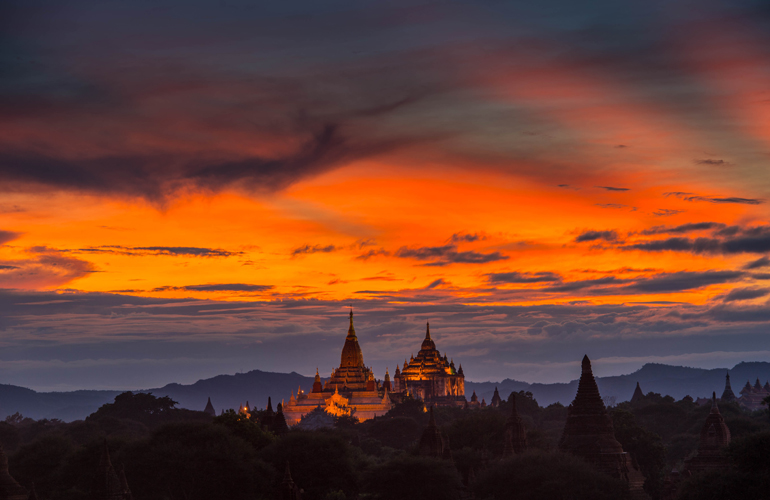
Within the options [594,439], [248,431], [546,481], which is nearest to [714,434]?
[594,439]

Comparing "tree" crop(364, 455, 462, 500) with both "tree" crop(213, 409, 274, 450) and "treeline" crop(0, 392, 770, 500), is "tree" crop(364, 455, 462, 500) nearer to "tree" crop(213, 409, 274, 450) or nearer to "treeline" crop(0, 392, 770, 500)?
"treeline" crop(0, 392, 770, 500)

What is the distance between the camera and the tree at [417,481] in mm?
72812

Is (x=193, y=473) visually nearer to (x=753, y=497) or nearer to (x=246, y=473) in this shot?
(x=246, y=473)

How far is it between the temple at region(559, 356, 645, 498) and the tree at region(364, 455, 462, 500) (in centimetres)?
819

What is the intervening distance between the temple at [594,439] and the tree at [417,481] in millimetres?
8191

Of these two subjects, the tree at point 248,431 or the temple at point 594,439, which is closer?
the temple at point 594,439

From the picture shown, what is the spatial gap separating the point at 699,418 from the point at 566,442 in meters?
103

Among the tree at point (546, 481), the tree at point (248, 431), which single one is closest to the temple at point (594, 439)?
the tree at point (546, 481)

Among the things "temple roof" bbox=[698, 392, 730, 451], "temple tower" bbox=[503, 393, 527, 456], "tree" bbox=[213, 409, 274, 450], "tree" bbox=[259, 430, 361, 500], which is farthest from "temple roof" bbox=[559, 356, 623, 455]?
"tree" bbox=[213, 409, 274, 450]

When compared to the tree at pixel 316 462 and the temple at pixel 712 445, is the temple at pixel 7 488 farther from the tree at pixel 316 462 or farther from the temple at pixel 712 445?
the temple at pixel 712 445

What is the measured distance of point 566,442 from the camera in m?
70.4

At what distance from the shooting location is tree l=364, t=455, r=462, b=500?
239 ft

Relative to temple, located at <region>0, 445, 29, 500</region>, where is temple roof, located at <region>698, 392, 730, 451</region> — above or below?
above

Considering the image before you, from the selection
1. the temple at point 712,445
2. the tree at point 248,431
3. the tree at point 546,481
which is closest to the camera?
the tree at point 546,481
